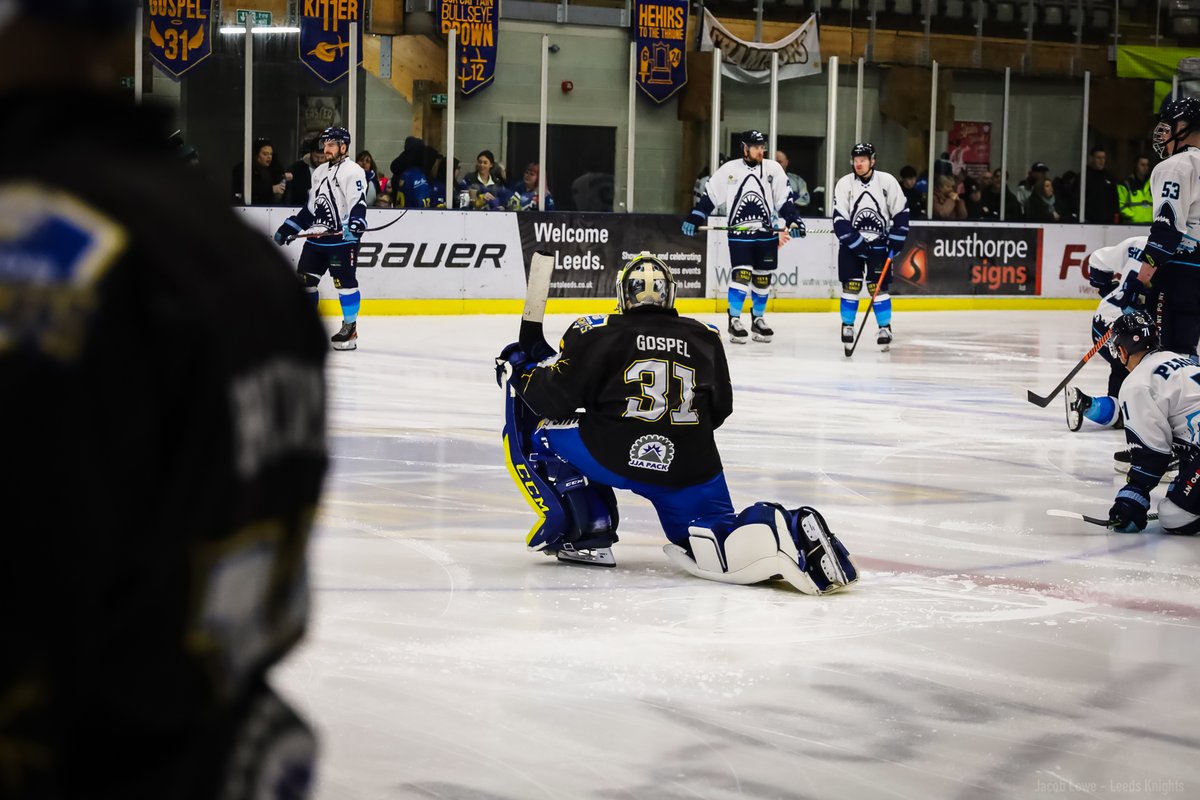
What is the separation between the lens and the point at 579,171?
16.2 m

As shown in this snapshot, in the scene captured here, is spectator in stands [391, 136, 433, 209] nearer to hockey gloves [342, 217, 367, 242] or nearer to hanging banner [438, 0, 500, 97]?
hanging banner [438, 0, 500, 97]

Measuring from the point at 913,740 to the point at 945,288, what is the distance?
14.5 metres

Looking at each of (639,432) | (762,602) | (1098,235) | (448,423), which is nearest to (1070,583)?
(762,602)

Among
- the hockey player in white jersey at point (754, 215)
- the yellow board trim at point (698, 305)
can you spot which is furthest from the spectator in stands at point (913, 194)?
the hockey player in white jersey at point (754, 215)

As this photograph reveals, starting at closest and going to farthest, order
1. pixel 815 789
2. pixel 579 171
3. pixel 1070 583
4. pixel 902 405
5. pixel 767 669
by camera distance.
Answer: pixel 815 789
pixel 767 669
pixel 1070 583
pixel 902 405
pixel 579 171

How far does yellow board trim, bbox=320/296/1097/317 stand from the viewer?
14.3 metres

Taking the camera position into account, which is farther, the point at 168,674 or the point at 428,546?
the point at 428,546

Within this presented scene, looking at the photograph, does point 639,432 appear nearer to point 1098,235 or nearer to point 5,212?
point 5,212

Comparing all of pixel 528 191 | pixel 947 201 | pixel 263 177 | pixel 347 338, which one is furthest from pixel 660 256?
pixel 347 338

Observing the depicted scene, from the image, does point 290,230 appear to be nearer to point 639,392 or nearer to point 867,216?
point 867,216

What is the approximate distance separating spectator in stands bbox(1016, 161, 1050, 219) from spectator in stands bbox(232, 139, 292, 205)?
8.20m

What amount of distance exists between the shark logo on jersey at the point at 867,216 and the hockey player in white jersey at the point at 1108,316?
3.92 metres

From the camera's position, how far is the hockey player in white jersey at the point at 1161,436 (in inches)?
212

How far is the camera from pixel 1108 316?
799 cm
